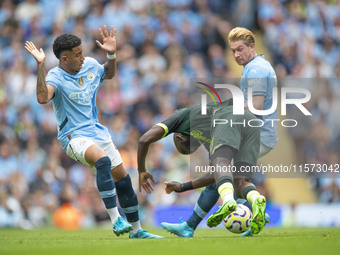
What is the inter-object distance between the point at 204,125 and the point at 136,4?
1013 cm

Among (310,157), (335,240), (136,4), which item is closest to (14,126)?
(136,4)

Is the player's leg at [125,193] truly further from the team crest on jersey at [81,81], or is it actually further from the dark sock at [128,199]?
the team crest on jersey at [81,81]

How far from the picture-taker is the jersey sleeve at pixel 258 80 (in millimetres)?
7230

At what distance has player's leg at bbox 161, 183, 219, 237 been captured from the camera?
762cm

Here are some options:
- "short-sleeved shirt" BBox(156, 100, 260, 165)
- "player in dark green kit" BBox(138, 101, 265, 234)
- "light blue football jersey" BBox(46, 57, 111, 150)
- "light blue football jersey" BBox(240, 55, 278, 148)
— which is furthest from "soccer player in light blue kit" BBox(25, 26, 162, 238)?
"light blue football jersey" BBox(240, 55, 278, 148)

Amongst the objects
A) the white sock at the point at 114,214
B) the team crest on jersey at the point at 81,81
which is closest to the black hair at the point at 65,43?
the team crest on jersey at the point at 81,81

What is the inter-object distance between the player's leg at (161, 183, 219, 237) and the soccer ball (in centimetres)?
81

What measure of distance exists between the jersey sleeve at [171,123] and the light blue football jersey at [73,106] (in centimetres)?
81

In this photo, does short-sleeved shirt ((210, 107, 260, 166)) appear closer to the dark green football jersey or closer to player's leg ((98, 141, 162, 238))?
the dark green football jersey

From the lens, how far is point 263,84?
724cm

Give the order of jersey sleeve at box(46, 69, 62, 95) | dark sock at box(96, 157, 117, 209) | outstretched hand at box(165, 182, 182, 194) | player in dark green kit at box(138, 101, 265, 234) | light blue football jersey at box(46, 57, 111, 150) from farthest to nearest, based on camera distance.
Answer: outstretched hand at box(165, 182, 182, 194), light blue football jersey at box(46, 57, 111, 150), jersey sleeve at box(46, 69, 62, 95), dark sock at box(96, 157, 117, 209), player in dark green kit at box(138, 101, 265, 234)

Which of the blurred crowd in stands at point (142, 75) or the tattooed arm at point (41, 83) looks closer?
the tattooed arm at point (41, 83)

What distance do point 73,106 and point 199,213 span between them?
1928 mm

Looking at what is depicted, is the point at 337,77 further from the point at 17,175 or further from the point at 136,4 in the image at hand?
the point at 17,175
